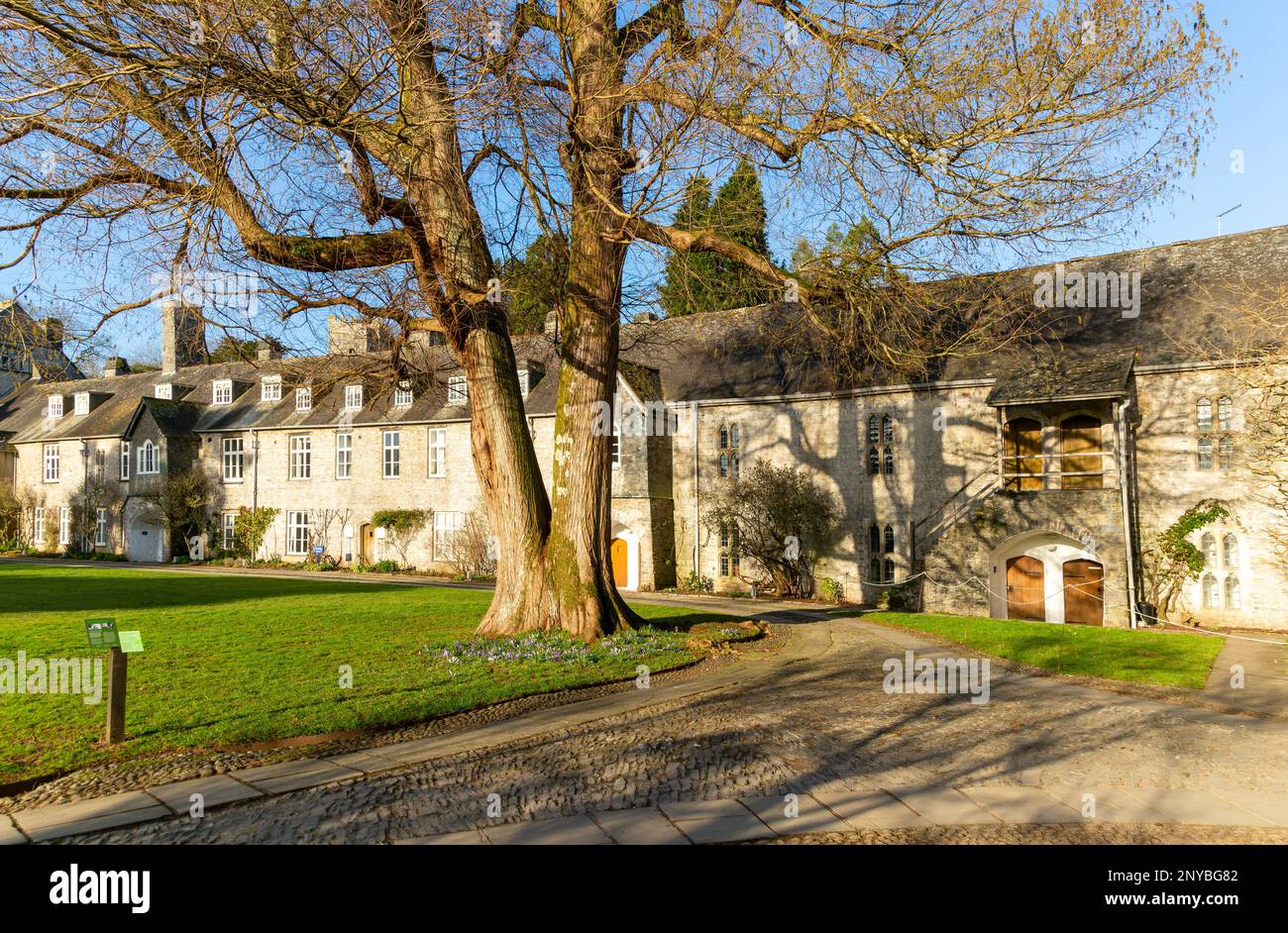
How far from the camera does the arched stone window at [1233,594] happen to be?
70.6 ft

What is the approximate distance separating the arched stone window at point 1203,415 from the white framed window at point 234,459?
1454 inches

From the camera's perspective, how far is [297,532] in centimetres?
3784

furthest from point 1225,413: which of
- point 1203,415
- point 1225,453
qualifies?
point 1225,453

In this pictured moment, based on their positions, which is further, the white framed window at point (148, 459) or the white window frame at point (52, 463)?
the white window frame at point (52, 463)

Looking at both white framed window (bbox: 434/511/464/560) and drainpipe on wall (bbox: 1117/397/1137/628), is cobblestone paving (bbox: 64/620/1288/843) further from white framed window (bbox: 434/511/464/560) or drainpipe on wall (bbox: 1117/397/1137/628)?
white framed window (bbox: 434/511/464/560)

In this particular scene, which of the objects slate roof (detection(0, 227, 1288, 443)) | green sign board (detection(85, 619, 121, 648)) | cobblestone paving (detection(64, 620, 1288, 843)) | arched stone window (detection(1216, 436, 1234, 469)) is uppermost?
slate roof (detection(0, 227, 1288, 443))

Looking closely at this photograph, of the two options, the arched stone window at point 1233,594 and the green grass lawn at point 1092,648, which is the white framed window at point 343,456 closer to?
the green grass lawn at point 1092,648

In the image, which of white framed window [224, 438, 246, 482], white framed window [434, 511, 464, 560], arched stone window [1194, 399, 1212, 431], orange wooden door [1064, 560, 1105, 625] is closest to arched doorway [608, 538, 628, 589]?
white framed window [434, 511, 464, 560]

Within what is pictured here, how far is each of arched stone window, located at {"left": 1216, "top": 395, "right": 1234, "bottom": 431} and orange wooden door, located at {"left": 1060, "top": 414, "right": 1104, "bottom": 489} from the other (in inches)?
110

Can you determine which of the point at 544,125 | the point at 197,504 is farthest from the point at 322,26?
the point at 197,504

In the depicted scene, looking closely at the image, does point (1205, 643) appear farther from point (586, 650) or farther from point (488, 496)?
point (488, 496)

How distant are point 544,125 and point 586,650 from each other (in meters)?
7.56

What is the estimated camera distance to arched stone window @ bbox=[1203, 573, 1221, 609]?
21781 mm

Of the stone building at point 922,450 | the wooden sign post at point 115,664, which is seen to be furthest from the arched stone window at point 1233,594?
the wooden sign post at point 115,664
